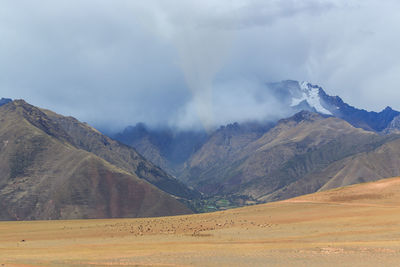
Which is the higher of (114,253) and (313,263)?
(114,253)

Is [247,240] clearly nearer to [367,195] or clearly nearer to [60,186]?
[367,195]

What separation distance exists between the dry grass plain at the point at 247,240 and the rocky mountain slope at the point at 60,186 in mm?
73962

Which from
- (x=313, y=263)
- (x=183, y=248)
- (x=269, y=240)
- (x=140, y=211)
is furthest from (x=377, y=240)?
(x=140, y=211)

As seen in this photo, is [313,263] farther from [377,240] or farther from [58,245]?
[58,245]

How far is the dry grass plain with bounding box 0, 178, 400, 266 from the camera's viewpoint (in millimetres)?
40562

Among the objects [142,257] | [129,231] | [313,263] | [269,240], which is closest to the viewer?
[313,263]

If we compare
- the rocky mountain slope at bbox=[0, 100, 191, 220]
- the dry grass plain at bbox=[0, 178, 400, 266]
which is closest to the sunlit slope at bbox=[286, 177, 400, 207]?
the dry grass plain at bbox=[0, 178, 400, 266]

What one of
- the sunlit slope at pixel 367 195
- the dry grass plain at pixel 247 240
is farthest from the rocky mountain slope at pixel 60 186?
the sunlit slope at pixel 367 195

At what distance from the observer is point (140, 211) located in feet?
570

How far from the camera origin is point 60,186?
164375 millimetres

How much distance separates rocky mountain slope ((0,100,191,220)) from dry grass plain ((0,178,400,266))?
7396cm

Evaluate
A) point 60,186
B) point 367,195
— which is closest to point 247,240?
point 367,195

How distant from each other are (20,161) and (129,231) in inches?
4874

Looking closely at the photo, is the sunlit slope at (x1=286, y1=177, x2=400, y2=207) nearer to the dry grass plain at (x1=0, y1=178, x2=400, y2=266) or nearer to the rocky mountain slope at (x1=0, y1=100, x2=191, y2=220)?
the dry grass plain at (x1=0, y1=178, x2=400, y2=266)
